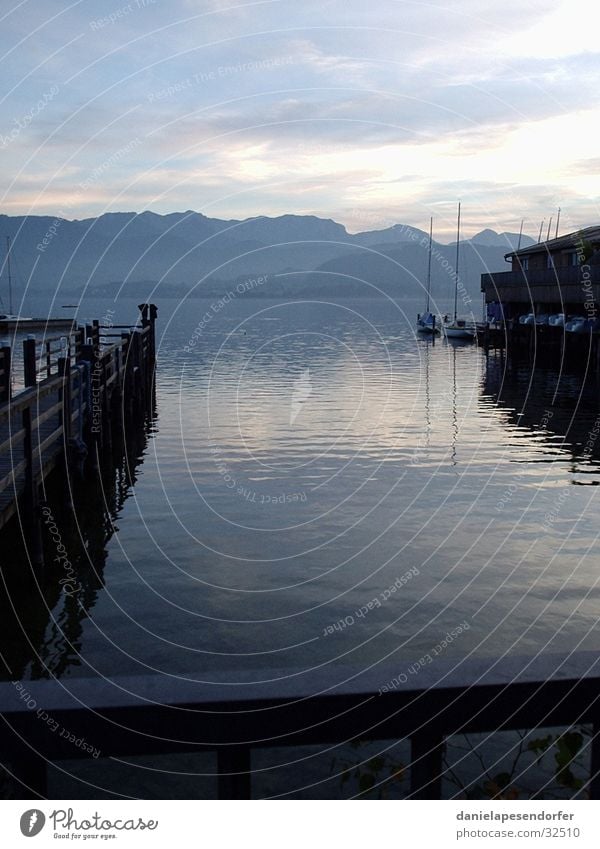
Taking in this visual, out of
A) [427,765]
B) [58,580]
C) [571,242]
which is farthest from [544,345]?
[427,765]

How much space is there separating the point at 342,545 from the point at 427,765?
15619mm

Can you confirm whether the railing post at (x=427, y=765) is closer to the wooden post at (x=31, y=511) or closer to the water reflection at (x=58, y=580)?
the water reflection at (x=58, y=580)

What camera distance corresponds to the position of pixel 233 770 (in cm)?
291

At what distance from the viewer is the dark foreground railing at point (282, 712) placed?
9.16 feet

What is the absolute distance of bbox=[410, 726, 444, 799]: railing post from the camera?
303 centimetres

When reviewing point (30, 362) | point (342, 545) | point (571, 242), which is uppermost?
point (571, 242)

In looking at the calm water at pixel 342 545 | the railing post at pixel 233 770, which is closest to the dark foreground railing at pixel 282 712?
the railing post at pixel 233 770

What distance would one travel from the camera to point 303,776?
8.45 m

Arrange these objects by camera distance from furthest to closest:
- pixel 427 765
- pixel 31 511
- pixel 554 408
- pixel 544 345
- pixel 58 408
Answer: pixel 544 345
pixel 554 408
pixel 58 408
pixel 31 511
pixel 427 765

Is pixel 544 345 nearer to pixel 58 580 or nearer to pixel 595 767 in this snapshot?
pixel 58 580

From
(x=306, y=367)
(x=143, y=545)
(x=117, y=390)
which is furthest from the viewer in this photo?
(x=306, y=367)

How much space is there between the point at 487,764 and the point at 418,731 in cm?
634

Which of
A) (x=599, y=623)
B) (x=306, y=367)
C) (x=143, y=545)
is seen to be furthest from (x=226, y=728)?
(x=306, y=367)

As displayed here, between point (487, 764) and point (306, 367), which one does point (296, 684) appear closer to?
point (487, 764)
